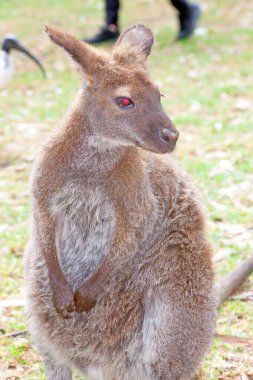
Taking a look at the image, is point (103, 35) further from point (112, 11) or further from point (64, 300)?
point (64, 300)

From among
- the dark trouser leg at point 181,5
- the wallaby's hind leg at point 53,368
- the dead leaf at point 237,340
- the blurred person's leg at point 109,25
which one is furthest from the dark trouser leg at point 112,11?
the wallaby's hind leg at point 53,368

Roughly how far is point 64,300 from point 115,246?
304mm

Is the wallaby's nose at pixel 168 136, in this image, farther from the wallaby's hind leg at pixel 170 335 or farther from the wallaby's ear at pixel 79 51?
the wallaby's hind leg at pixel 170 335

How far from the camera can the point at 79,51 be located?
9.27 ft

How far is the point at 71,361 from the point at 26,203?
97.2 inches

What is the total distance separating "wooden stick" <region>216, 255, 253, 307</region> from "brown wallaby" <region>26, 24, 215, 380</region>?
2.44ft

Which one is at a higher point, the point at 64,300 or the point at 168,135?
the point at 168,135

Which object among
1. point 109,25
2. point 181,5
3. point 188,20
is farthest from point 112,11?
point 188,20

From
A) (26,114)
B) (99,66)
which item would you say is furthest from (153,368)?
(26,114)

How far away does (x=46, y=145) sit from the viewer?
120 inches

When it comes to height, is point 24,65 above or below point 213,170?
above

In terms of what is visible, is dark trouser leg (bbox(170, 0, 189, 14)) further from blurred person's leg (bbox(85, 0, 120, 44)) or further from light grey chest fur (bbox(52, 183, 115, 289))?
light grey chest fur (bbox(52, 183, 115, 289))

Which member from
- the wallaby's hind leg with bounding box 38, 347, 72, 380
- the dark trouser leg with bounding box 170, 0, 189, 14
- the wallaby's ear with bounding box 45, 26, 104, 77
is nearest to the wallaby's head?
the wallaby's ear with bounding box 45, 26, 104, 77

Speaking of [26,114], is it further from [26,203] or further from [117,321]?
[117,321]
